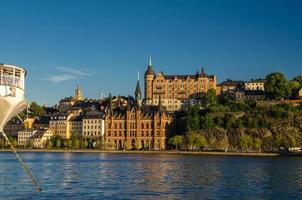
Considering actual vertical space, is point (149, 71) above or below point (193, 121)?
above

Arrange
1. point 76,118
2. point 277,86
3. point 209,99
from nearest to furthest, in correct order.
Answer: point 277,86
point 209,99
point 76,118

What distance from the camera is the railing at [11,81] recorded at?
2717 cm

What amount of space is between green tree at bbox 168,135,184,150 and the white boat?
339ft

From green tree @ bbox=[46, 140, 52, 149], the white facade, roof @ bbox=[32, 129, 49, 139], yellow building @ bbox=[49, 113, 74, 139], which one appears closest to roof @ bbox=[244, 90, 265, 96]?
the white facade

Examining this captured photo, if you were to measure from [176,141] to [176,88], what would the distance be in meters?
28.9

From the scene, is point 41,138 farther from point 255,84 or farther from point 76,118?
point 255,84

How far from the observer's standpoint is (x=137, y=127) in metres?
143

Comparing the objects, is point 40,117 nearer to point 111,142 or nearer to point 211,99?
point 111,142

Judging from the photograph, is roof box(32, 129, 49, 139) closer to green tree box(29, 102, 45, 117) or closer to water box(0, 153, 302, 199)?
green tree box(29, 102, 45, 117)

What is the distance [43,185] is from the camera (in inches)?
1834

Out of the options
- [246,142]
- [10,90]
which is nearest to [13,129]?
[246,142]

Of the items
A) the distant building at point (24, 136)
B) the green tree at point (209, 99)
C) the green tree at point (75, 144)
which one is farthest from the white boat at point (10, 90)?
the distant building at point (24, 136)

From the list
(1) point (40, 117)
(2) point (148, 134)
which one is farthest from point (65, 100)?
(2) point (148, 134)

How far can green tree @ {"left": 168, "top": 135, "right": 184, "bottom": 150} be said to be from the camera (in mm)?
131250
